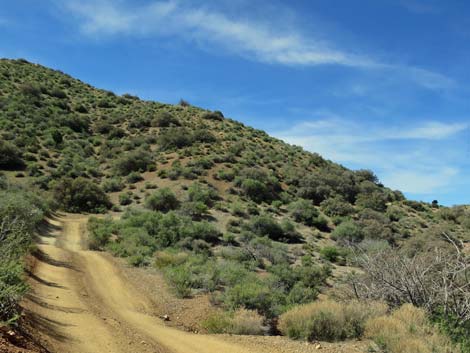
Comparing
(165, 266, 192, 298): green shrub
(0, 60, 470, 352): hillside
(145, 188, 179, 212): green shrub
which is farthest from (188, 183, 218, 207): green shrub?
(165, 266, 192, 298): green shrub

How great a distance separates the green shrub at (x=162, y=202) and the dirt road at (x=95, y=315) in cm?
1657

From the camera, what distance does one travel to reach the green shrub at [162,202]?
35062 mm

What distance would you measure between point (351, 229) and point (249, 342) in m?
28.0

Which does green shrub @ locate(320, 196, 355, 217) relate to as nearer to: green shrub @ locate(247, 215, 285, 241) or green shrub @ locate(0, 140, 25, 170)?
green shrub @ locate(247, 215, 285, 241)

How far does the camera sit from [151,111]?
7056 centimetres

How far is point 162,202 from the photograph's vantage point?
115 ft

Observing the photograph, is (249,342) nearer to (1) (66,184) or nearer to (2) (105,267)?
(2) (105,267)

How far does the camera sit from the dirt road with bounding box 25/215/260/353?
863 cm

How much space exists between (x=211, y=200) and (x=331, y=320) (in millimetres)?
29015

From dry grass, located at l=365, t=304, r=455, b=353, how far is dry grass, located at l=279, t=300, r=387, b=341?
14.2 inches

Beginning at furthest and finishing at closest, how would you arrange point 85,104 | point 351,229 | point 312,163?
point 85,104, point 312,163, point 351,229

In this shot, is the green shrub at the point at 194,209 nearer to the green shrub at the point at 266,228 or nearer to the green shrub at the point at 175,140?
the green shrub at the point at 266,228

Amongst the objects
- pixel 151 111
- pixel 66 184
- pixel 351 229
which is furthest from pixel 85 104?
pixel 351 229

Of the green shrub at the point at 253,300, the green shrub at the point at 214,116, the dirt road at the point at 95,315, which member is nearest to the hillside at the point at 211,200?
the green shrub at the point at 253,300
